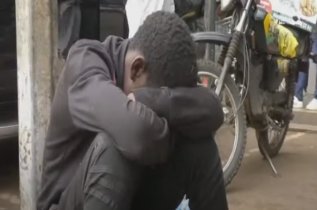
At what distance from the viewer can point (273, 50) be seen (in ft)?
17.2

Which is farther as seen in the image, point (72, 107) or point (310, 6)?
point (310, 6)

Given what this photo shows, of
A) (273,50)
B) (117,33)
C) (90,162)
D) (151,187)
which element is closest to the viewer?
(90,162)

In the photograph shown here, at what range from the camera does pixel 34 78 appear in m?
3.34

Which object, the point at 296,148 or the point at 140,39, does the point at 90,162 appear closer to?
the point at 140,39

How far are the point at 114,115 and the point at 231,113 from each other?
288 centimetres

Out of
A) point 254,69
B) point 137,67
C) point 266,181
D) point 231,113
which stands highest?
point 137,67

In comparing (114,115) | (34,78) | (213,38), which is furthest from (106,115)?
(213,38)

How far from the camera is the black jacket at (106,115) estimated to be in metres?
1.92

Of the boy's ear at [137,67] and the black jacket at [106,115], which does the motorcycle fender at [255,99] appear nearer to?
the black jacket at [106,115]

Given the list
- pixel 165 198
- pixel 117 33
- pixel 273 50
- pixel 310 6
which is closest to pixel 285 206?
pixel 273 50

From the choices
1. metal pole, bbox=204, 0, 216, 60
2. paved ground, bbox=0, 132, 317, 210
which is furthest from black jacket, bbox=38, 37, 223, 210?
metal pole, bbox=204, 0, 216, 60

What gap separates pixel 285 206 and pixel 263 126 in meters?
0.72

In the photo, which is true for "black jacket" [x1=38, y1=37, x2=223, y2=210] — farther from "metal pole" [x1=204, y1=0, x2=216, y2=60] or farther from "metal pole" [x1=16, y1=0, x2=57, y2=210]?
"metal pole" [x1=204, y1=0, x2=216, y2=60]

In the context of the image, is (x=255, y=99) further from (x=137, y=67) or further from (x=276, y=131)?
(x=137, y=67)
